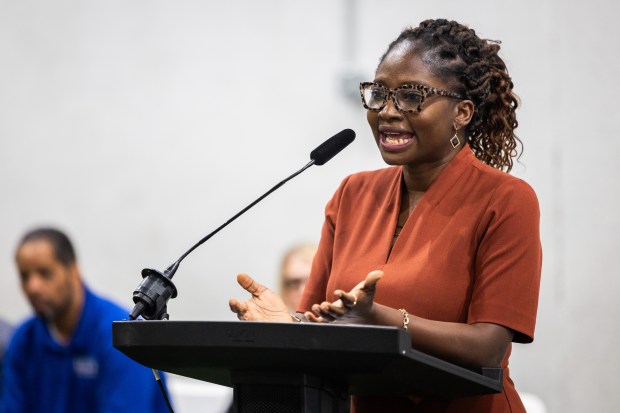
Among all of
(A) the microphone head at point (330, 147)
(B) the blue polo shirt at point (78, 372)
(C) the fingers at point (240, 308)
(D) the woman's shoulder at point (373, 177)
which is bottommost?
(B) the blue polo shirt at point (78, 372)

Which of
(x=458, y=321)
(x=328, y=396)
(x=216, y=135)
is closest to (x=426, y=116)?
(x=458, y=321)

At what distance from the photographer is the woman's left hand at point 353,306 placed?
1473mm

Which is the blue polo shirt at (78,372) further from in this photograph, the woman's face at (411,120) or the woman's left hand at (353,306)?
the woman's left hand at (353,306)

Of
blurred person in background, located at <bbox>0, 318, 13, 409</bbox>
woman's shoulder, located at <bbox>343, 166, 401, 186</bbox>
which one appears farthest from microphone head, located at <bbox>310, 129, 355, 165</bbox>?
blurred person in background, located at <bbox>0, 318, 13, 409</bbox>

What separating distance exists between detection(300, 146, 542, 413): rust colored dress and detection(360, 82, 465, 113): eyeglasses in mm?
159

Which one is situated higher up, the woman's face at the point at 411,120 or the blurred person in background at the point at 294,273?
the woman's face at the point at 411,120

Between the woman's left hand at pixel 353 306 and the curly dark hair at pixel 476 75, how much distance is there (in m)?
0.59

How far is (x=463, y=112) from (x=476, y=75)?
87 mm

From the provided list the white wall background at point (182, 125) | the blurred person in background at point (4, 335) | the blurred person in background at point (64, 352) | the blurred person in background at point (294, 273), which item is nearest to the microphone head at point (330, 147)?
the blurred person in background at point (64, 352)

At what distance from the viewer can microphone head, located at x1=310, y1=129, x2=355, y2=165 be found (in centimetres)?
200

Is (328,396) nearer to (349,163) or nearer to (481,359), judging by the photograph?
(481,359)

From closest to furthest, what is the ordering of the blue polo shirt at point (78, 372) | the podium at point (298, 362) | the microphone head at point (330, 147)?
1. the podium at point (298, 362)
2. the microphone head at point (330, 147)
3. the blue polo shirt at point (78, 372)

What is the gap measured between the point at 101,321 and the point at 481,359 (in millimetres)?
2622

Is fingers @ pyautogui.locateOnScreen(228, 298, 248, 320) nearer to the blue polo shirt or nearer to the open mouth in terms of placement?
the open mouth
